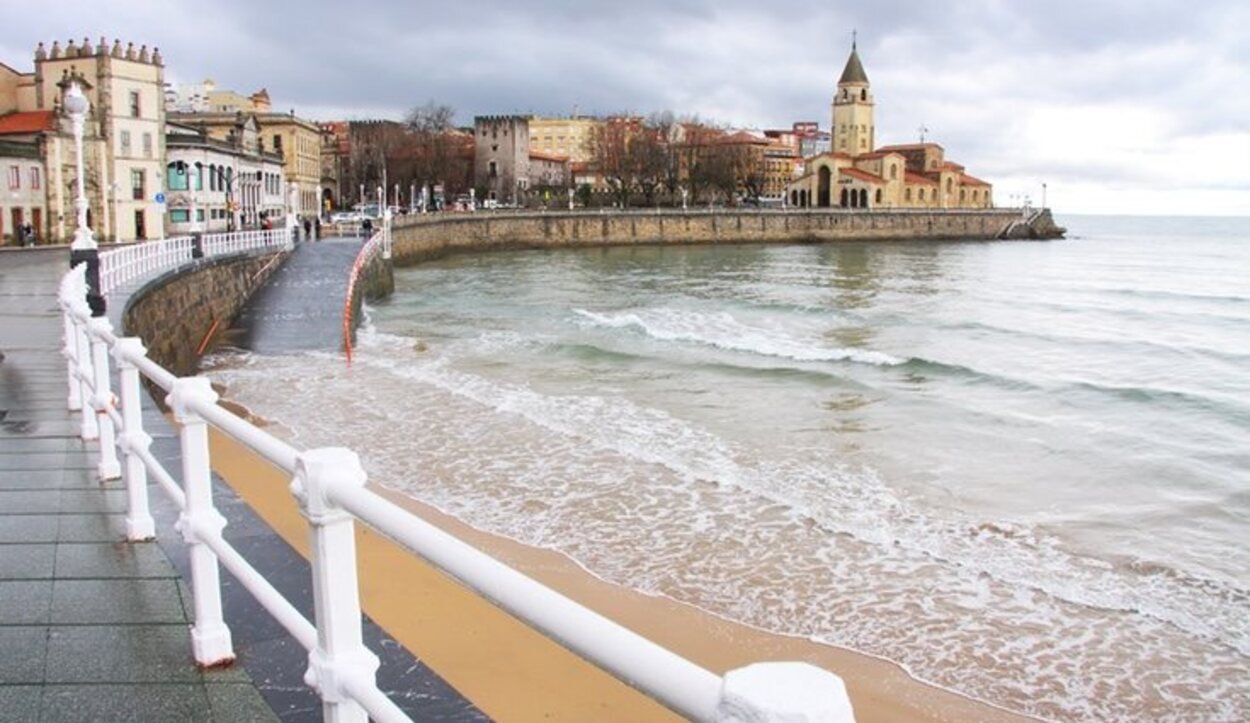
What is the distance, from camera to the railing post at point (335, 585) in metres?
2.54

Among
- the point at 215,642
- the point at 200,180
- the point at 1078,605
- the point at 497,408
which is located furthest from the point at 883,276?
the point at 215,642

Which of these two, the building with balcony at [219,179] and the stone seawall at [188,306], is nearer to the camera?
the stone seawall at [188,306]

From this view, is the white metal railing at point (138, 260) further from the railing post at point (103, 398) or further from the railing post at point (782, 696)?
the railing post at point (782, 696)

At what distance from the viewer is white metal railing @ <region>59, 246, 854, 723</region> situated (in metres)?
1.42

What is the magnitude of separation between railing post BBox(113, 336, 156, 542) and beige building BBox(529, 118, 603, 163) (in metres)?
171

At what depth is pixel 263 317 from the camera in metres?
27.3

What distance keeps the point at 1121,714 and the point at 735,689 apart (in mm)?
7278

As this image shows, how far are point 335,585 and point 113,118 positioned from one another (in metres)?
56.7

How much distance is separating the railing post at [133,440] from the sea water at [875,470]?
504 cm

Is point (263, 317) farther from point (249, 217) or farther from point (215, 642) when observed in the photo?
point (249, 217)

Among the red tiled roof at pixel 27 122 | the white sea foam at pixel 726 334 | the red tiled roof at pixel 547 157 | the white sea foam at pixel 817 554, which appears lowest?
the white sea foam at pixel 817 554

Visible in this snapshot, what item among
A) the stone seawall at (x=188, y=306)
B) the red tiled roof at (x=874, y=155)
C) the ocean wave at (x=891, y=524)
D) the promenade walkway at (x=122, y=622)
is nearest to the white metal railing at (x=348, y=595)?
the promenade walkway at (x=122, y=622)

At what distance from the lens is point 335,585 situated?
8.54 feet

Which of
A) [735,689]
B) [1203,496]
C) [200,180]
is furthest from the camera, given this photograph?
[200,180]
